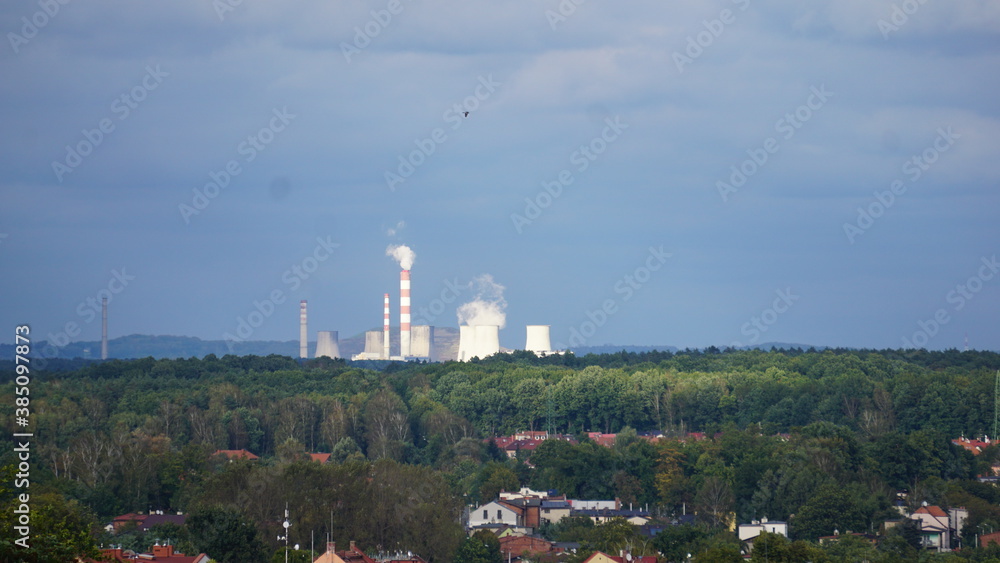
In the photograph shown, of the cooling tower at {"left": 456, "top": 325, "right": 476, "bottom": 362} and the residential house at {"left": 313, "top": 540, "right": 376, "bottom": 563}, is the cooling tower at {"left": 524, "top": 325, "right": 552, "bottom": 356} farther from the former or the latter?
the residential house at {"left": 313, "top": 540, "right": 376, "bottom": 563}

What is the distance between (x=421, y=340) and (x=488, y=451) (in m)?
79.2

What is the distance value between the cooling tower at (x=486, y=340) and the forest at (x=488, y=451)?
2.65m

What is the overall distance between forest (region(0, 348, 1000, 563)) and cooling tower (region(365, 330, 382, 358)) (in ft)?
136

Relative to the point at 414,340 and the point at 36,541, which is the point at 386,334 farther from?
the point at 36,541

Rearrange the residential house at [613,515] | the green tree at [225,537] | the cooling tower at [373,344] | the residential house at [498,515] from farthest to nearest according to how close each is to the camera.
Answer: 1. the cooling tower at [373,344]
2. the residential house at [498,515]
3. the residential house at [613,515]
4. the green tree at [225,537]

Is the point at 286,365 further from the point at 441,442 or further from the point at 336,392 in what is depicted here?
the point at 441,442

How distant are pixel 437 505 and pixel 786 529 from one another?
1159cm

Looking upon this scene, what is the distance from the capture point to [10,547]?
2309 centimetres

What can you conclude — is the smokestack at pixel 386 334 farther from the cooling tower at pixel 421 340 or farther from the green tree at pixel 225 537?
the green tree at pixel 225 537

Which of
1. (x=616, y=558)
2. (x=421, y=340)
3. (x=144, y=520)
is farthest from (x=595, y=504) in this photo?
(x=421, y=340)

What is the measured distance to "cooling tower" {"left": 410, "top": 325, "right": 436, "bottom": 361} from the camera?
15605 centimetres

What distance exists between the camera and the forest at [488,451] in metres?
44.6

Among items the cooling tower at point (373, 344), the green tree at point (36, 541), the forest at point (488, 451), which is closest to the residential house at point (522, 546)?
the forest at point (488, 451)

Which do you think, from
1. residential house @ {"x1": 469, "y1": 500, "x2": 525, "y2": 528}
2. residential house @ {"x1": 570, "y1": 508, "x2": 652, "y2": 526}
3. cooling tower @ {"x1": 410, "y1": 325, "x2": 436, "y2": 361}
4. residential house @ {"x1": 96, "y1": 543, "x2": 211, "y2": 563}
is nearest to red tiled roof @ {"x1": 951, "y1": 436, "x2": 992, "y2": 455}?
residential house @ {"x1": 570, "y1": 508, "x2": 652, "y2": 526}
